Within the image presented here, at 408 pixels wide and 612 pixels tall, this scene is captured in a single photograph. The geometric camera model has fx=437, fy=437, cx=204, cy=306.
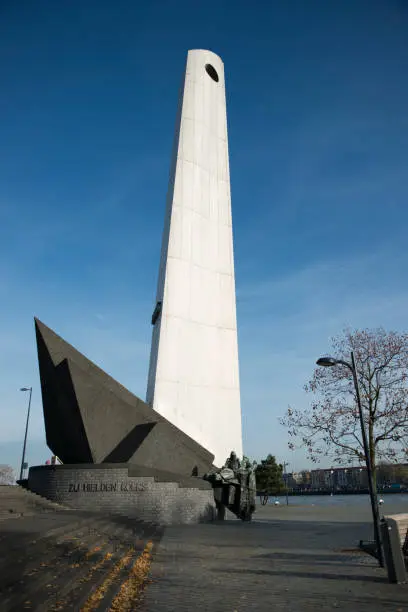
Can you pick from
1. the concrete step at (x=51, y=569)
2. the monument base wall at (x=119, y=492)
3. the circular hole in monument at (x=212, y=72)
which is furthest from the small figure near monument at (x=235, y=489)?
the circular hole in monument at (x=212, y=72)

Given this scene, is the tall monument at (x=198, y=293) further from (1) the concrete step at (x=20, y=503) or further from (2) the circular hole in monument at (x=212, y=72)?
(1) the concrete step at (x=20, y=503)

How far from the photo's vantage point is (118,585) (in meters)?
6.21

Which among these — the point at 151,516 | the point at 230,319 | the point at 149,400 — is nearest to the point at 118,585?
the point at 151,516

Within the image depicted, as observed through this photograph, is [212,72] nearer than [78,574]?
No

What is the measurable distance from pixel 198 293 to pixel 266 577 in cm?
1863

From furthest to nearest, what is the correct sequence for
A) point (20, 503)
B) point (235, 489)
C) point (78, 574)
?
1. point (235, 489)
2. point (20, 503)
3. point (78, 574)

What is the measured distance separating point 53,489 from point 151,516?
12.0 feet

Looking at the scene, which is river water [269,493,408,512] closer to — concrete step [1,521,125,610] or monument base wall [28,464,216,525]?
monument base wall [28,464,216,525]

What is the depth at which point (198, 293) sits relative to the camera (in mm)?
24969

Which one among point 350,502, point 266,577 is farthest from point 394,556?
point 350,502

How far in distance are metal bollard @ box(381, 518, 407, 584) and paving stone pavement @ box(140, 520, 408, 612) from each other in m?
0.18

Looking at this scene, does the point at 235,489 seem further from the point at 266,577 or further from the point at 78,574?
the point at 78,574

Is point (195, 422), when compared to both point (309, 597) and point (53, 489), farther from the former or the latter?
point (309, 597)

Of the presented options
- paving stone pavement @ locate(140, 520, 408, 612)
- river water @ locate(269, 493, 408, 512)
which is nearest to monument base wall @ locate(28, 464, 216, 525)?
paving stone pavement @ locate(140, 520, 408, 612)
